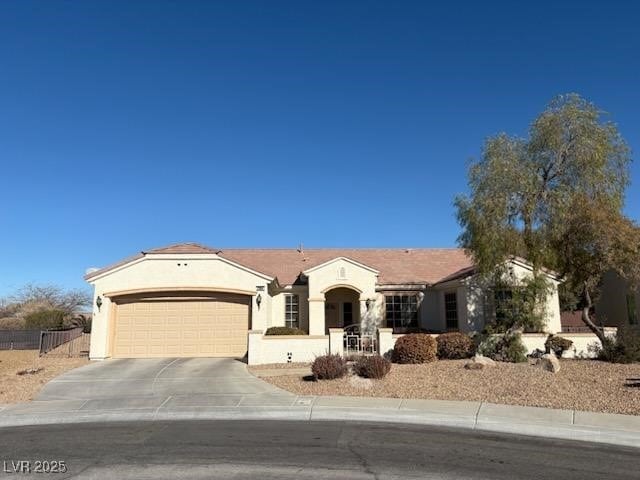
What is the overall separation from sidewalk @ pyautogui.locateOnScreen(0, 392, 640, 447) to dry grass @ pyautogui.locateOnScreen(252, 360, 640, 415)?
617 mm

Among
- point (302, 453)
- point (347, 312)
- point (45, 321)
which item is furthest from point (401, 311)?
point (45, 321)

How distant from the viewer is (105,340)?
20875 millimetres

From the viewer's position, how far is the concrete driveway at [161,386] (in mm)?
12891

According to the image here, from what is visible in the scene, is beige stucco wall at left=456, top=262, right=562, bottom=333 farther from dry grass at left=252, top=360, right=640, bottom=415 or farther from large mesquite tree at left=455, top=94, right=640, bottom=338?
dry grass at left=252, top=360, right=640, bottom=415

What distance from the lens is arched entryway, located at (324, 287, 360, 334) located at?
25.8 metres

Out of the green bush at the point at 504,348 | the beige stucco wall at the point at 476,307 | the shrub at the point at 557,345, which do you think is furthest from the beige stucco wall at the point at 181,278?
the shrub at the point at 557,345

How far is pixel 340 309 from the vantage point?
85.8 ft

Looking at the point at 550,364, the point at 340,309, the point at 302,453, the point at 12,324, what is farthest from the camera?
the point at 12,324

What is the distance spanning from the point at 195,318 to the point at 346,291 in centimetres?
777

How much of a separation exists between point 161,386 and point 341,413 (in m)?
6.23

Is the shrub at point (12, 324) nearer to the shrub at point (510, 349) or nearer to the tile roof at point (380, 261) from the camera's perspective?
the tile roof at point (380, 261)

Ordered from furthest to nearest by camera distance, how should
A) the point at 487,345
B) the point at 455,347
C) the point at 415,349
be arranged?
the point at 487,345 < the point at 455,347 < the point at 415,349

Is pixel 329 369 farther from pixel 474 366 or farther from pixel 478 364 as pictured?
pixel 478 364

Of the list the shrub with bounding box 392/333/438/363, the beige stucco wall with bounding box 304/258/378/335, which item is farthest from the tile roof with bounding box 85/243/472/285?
the shrub with bounding box 392/333/438/363
